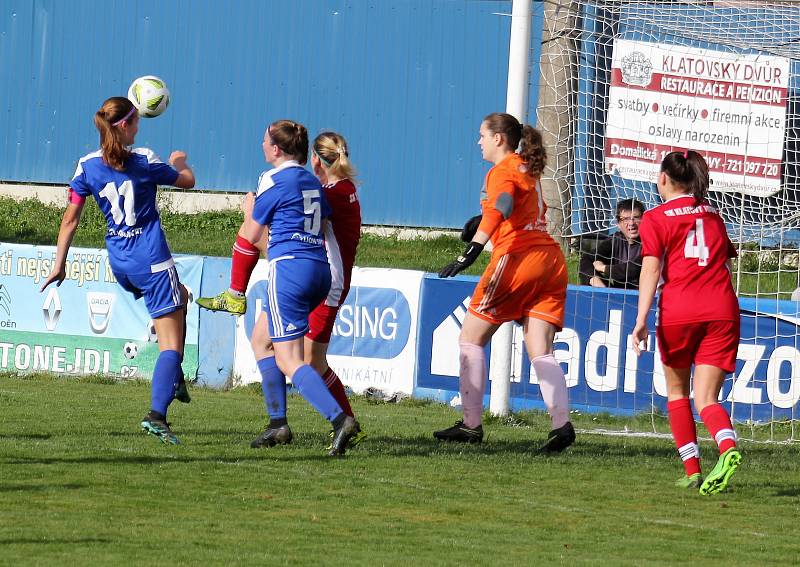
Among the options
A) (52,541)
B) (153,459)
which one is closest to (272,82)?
(153,459)

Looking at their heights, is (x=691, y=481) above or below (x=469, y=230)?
below

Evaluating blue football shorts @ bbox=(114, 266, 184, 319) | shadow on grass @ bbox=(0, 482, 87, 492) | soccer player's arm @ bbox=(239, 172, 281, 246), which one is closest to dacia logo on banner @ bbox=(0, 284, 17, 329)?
blue football shorts @ bbox=(114, 266, 184, 319)

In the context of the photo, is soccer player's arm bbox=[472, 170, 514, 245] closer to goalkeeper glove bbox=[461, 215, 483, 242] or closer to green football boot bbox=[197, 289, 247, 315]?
goalkeeper glove bbox=[461, 215, 483, 242]

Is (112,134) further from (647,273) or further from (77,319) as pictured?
(77,319)

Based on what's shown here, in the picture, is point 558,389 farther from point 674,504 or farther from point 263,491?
point 263,491

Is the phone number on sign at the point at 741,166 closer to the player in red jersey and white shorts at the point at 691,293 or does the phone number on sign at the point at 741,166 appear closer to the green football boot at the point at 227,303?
the player in red jersey and white shorts at the point at 691,293

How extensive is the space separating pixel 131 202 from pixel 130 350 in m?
6.33

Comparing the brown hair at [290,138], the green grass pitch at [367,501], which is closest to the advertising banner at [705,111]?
the green grass pitch at [367,501]

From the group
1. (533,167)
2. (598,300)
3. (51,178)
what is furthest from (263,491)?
(51,178)

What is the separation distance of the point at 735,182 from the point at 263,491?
595 cm

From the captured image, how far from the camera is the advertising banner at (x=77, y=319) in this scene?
14.2 metres

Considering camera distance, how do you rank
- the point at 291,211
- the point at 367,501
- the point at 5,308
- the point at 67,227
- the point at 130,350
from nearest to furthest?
1. the point at 367,501
2. the point at 291,211
3. the point at 67,227
4. the point at 130,350
5. the point at 5,308

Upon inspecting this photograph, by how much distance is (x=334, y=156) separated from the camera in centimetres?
840

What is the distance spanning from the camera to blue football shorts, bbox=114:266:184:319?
27.1 ft
